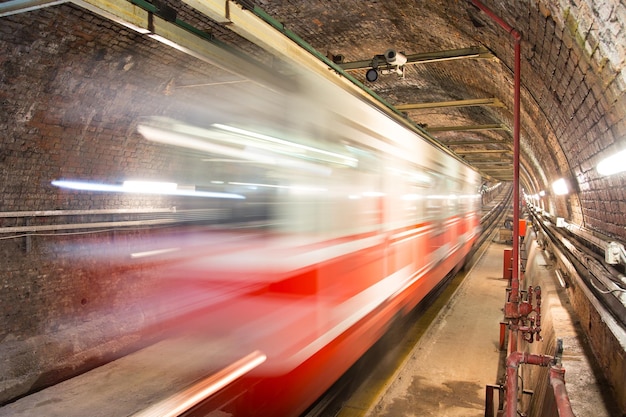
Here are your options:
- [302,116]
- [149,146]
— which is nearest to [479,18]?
[302,116]

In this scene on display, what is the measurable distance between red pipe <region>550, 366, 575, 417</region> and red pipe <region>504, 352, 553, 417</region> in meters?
0.48

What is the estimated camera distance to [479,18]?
5789mm

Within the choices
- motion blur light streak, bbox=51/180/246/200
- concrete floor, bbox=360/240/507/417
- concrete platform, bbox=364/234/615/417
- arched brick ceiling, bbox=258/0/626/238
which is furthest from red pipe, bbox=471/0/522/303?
motion blur light streak, bbox=51/180/246/200

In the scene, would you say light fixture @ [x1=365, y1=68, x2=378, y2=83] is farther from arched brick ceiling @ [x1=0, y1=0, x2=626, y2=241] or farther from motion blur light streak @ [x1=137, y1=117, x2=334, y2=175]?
motion blur light streak @ [x1=137, y1=117, x2=334, y2=175]

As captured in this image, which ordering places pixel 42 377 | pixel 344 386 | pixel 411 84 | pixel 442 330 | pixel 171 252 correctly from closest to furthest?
pixel 171 252 < pixel 344 386 < pixel 42 377 < pixel 442 330 < pixel 411 84

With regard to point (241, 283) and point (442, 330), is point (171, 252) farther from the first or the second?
point (442, 330)

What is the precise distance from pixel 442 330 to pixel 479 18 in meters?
5.00

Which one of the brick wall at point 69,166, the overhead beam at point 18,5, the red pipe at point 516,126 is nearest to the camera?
the overhead beam at point 18,5

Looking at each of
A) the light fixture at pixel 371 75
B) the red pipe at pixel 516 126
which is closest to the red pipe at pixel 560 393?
the red pipe at pixel 516 126

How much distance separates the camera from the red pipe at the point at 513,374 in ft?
12.1

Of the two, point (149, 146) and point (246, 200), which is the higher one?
point (149, 146)

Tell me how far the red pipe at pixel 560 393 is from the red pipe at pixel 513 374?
1.57ft

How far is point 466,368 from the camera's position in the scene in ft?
20.7

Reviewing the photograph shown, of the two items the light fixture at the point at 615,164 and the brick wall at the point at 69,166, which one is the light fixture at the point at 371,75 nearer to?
the brick wall at the point at 69,166
